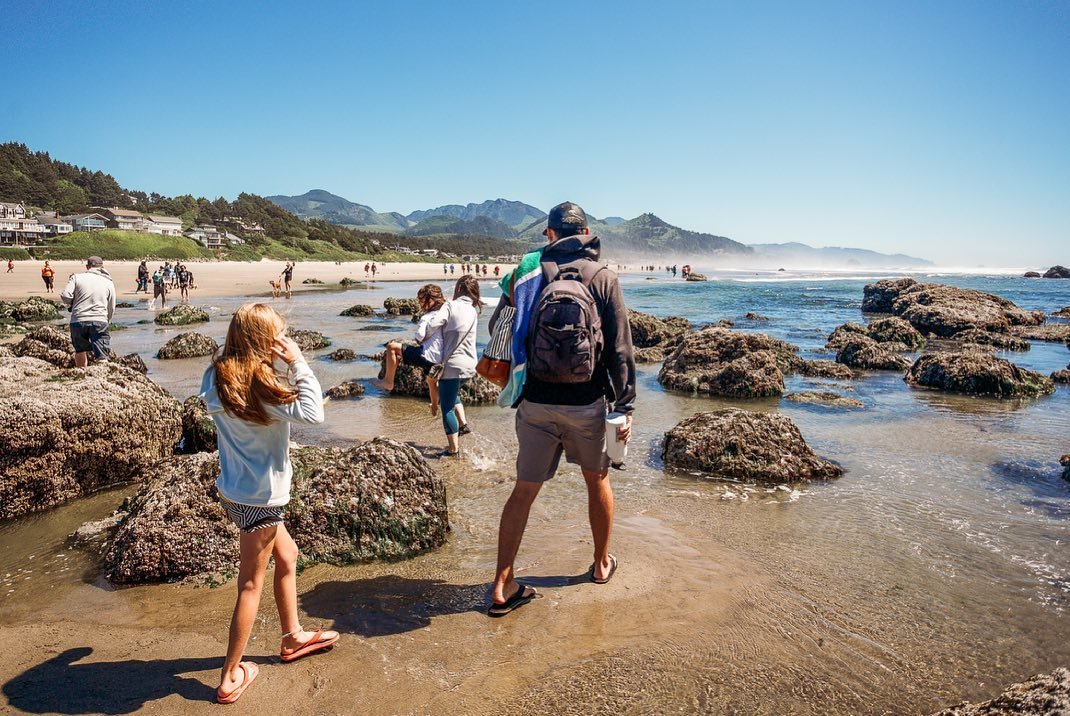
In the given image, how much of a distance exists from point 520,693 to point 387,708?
24.9 inches

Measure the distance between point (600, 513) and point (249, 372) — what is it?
2.24m

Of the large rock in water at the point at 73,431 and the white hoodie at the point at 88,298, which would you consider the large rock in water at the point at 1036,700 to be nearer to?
the large rock in water at the point at 73,431

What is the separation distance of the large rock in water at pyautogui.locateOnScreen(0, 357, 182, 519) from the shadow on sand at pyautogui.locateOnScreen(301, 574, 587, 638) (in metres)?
3.08

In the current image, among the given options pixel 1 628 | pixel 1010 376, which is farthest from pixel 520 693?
pixel 1010 376

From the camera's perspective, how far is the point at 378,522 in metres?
4.48

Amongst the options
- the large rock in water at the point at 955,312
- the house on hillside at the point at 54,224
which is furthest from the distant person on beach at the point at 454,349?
the house on hillside at the point at 54,224

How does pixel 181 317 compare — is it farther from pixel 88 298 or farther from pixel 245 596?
pixel 245 596

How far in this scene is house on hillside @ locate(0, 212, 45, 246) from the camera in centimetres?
7725

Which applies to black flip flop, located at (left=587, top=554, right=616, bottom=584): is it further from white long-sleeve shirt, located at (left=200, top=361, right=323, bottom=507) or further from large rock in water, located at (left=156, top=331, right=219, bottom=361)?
large rock in water, located at (left=156, top=331, right=219, bottom=361)

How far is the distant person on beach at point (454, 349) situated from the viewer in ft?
21.6

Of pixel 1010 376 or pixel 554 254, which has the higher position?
pixel 554 254

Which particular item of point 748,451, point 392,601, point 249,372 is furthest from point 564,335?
point 748,451

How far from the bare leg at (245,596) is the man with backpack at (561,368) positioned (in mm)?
1338

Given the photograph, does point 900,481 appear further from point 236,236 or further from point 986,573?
point 236,236
